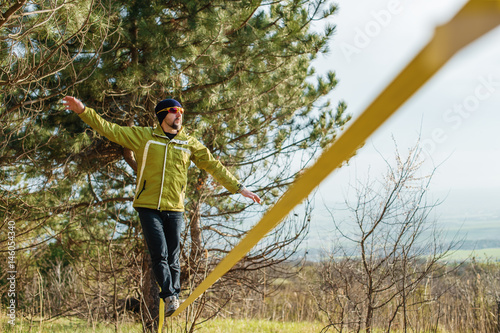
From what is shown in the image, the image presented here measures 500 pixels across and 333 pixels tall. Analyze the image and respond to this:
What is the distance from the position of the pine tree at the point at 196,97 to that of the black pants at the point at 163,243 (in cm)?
75

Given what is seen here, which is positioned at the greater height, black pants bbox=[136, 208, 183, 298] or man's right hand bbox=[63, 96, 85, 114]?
man's right hand bbox=[63, 96, 85, 114]

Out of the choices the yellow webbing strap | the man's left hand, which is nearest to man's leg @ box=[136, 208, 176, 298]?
the man's left hand

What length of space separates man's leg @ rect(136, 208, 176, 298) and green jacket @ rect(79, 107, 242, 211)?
86 mm

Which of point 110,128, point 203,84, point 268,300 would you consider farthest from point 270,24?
point 268,300

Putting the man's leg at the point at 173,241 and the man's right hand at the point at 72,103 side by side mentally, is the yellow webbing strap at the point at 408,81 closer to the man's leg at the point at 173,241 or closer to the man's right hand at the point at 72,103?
the man's right hand at the point at 72,103

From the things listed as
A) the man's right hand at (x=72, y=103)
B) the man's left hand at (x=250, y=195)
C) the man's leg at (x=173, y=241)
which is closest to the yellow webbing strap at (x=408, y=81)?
the man's left hand at (x=250, y=195)

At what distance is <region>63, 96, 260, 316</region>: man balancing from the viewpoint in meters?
3.10

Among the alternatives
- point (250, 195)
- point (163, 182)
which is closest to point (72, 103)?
point (163, 182)

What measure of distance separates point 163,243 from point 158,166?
1.83ft

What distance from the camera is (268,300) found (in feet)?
36.5

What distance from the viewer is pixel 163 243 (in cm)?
313

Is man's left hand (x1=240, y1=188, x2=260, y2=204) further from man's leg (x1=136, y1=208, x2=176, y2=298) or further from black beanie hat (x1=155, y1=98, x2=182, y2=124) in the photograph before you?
black beanie hat (x1=155, y1=98, x2=182, y2=124)

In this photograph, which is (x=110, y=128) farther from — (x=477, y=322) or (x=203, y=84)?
(x=477, y=322)

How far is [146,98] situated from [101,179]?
2.03m
